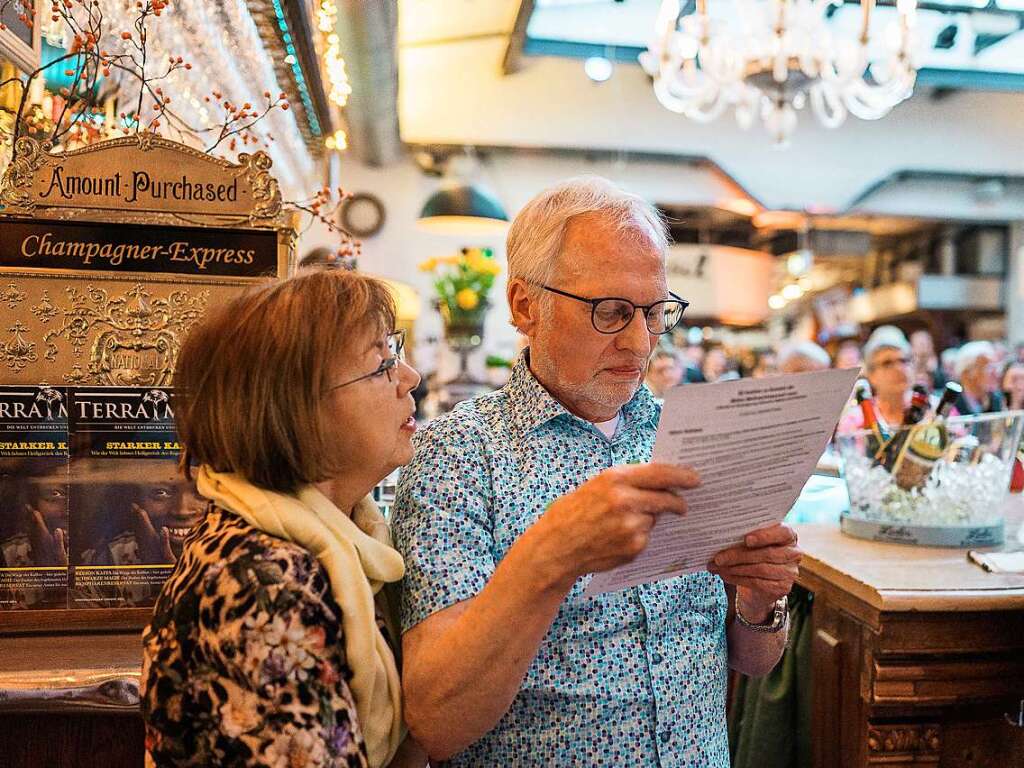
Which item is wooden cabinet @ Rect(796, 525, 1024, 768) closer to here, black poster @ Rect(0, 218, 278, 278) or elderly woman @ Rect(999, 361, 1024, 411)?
black poster @ Rect(0, 218, 278, 278)

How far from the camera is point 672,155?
909 centimetres

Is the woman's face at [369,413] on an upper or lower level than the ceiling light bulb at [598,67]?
lower

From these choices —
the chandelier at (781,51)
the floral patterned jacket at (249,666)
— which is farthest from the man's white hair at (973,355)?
the floral patterned jacket at (249,666)

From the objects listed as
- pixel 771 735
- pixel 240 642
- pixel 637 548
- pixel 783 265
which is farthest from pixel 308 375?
pixel 783 265

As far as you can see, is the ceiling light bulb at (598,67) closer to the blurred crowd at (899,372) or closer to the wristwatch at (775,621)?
the blurred crowd at (899,372)

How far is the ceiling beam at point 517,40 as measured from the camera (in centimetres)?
695

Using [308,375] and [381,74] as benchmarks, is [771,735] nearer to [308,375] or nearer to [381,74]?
[308,375]

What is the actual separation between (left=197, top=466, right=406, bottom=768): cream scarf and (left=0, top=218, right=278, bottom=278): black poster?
533 millimetres

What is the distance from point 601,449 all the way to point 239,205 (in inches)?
29.6

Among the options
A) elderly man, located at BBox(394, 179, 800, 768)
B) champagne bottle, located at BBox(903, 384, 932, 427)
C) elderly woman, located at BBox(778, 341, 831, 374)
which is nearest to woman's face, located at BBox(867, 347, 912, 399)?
elderly woman, located at BBox(778, 341, 831, 374)

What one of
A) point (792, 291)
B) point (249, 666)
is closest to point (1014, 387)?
point (249, 666)

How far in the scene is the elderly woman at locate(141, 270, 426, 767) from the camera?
91 cm

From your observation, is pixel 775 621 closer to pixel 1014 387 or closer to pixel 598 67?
pixel 1014 387

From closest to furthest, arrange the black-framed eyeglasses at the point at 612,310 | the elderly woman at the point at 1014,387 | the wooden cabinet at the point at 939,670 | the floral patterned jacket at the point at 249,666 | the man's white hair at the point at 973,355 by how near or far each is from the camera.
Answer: the floral patterned jacket at the point at 249,666 < the black-framed eyeglasses at the point at 612,310 < the wooden cabinet at the point at 939,670 < the elderly woman at the point at 1014,387 < the man's white hair at the point at 973,355
